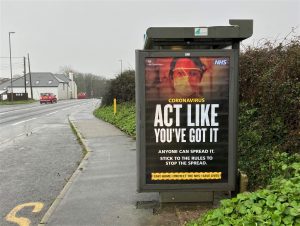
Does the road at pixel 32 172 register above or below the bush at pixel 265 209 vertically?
below

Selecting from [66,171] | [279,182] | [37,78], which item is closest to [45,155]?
[66,171]

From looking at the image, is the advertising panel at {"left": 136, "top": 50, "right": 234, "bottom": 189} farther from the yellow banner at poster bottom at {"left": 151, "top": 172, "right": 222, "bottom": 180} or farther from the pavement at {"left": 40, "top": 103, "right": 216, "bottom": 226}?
the pavement at {"left": 40, "top": 103, "right": 216, "bottom": 226}

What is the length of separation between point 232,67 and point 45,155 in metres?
7.29

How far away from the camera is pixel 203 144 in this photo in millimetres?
4910

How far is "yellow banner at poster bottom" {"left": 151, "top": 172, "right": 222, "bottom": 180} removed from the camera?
4953 mm

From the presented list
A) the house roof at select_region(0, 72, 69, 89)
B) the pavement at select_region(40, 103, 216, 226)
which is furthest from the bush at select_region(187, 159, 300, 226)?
the house roof at select_region(0, 72, 69, 89)

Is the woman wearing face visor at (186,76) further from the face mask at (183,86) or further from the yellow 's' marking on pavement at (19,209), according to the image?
the yellow 's' marking on pavement at (19,209)

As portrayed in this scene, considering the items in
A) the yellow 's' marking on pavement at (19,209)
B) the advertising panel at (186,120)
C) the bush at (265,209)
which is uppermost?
the advertising panel at (186,120)

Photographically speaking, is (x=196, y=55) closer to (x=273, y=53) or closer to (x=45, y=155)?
(x=273, y=53)

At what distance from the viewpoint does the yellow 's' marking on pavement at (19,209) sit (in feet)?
16.5

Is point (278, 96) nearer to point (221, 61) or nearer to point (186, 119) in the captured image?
point (221, 61)

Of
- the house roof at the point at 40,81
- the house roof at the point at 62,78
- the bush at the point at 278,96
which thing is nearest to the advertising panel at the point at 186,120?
the bush at the point at 278,96

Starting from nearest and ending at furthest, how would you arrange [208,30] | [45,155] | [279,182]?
[279,182]
[208,30]
[45,155]

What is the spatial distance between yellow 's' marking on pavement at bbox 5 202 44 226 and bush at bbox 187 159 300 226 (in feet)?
7.51
